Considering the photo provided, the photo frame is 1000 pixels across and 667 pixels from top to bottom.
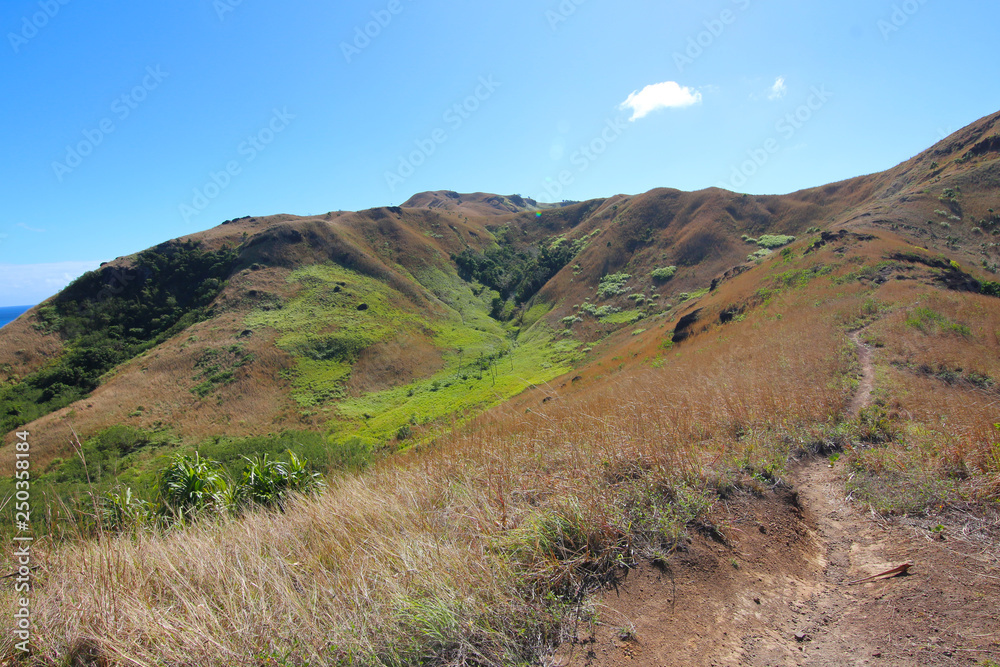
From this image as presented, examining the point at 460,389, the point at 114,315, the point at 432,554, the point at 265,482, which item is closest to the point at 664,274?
Result: the point at 460,389

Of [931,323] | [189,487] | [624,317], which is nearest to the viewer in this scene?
[189,487]

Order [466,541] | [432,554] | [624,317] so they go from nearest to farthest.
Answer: [432,554] → [466,541] → [624,317]

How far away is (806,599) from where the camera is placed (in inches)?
Answer: 115

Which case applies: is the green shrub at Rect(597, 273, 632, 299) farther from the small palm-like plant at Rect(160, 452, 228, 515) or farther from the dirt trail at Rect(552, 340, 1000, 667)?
the dirt trail at Rect(552, 340, 1000, 667)

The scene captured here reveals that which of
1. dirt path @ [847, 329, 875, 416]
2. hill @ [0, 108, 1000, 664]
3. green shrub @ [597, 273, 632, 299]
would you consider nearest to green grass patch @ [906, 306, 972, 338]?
hill @ [0, 108, 1000, 664]

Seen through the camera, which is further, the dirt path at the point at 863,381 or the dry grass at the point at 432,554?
the dirt path at the point at 863,381

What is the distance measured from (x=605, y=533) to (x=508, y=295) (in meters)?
74.5

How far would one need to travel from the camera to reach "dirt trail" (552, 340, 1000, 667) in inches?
96.2

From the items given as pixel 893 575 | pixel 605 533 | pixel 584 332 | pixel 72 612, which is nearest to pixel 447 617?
pixel 605 533

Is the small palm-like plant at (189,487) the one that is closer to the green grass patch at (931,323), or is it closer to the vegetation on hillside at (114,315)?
the green grass patch at (931,323)

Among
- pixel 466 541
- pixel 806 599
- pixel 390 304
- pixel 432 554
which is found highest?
pixel 390 304

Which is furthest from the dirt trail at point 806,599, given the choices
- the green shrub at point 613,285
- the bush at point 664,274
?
the bush at point 664,274

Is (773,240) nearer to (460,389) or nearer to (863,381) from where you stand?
(460,389)

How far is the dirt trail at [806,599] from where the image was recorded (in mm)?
2443
